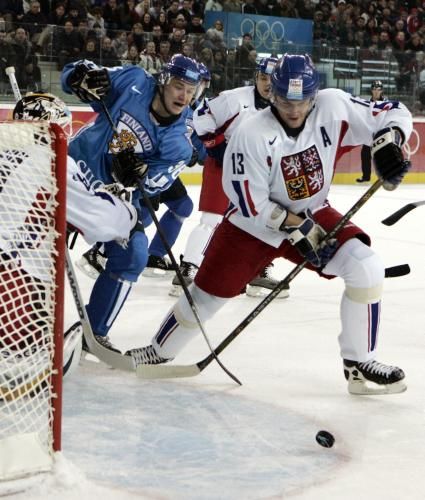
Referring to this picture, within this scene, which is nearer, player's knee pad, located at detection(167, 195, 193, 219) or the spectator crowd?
player's knee pad, located at detection(167, 195, 193, 219)

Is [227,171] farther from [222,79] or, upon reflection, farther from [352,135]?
[222,79]

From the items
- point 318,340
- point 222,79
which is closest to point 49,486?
point 318,340

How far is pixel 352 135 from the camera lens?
287cm

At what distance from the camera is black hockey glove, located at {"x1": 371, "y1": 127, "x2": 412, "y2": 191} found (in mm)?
2705

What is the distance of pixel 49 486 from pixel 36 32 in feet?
24.0

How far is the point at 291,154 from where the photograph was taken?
2746 millimetres

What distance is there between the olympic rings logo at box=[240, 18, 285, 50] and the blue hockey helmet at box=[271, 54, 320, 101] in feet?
25.8

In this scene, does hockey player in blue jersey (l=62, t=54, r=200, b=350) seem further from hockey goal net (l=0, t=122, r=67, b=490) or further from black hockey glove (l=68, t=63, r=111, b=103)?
hockey goal net (l=0, t=122, r=67, b=490)

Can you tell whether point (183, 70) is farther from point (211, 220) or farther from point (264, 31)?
point (264, 31)

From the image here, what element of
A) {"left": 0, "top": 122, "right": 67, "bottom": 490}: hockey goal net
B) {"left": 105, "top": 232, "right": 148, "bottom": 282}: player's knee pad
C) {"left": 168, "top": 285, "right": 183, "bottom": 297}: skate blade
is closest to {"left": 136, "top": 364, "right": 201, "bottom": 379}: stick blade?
{"left": 105, "top": 232, "right": 148, "bottom": 282}: player's knee pad

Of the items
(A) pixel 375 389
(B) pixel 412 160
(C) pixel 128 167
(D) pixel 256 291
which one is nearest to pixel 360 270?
(A) pixel 375 389

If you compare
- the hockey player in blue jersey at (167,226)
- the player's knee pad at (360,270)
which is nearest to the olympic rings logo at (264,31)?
the hockey player in blue jersey at (167,226)

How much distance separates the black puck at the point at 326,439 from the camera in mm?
2326

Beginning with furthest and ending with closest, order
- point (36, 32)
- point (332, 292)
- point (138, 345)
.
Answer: point (36, 32) → point (332, 292) → point (138, 345)
